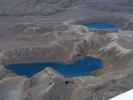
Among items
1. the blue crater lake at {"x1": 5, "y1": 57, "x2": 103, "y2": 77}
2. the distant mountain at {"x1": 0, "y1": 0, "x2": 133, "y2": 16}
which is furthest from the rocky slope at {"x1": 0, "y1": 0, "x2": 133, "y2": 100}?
the blue crater lake at {"x1": 5, "y1": 57, "x2": 103, "y2": 77}

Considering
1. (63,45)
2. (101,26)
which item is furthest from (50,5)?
(63,45)

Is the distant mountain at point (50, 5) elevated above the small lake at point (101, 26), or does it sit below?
below

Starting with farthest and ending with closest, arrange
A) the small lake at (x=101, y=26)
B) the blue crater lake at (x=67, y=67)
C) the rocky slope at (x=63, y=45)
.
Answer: the small lake at (x=101, y=26) → the blue crater lake at (x=67, y=67) → the rocky slope at (x=63, y=45)

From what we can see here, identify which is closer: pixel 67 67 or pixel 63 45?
pixel 67 67

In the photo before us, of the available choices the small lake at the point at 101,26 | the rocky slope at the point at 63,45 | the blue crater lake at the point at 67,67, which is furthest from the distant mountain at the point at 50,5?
the blue crater lake at the point at 67,67

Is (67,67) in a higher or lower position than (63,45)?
lower

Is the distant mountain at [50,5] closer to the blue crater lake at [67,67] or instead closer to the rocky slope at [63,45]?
the rocky slope at [63,45]

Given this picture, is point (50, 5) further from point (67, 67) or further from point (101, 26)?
point (67, 67)

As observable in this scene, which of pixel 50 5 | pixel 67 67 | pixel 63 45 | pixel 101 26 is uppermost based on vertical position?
pixel 63 45
